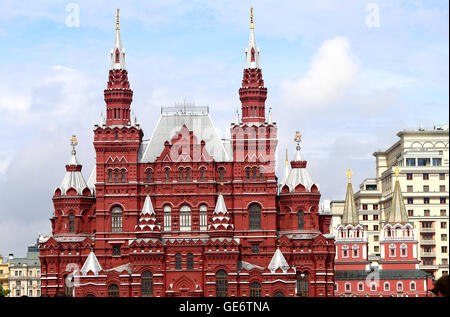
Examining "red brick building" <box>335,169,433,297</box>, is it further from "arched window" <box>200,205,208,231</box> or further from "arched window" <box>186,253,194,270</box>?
"arched window" <box>186,253,194,270</box>

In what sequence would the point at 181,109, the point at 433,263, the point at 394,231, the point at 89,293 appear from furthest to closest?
the point at 433,263
the point at 394,231
the point at 181,109
the point at 89,293

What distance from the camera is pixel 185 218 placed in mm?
95500

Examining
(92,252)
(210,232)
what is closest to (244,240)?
(210,232)

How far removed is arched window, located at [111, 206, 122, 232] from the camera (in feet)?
314

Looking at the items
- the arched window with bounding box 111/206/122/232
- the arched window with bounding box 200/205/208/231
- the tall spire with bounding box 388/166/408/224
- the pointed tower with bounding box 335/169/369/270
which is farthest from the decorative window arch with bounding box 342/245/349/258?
the arched window with bounding box 111/206/122/232

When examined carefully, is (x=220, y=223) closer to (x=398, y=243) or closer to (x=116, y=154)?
(x=116, y=154)

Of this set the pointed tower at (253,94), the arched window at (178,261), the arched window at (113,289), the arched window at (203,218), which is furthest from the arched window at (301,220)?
the arched window at (113,289)

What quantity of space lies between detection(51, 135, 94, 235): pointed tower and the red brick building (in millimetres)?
34424

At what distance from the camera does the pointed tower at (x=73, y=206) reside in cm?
9681

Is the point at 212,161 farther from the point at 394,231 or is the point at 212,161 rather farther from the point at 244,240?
the point at 394,231

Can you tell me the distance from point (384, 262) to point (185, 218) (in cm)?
3757
